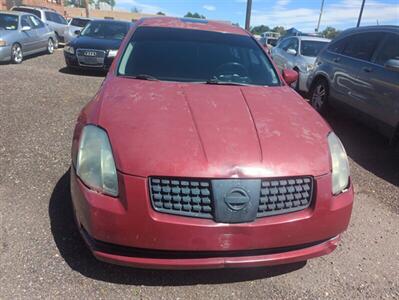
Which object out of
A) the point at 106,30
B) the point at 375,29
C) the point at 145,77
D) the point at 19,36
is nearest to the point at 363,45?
the point at 375,29

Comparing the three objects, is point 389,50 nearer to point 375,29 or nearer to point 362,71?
point 362,71

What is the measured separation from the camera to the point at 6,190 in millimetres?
3529

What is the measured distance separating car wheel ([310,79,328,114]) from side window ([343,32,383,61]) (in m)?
0.73

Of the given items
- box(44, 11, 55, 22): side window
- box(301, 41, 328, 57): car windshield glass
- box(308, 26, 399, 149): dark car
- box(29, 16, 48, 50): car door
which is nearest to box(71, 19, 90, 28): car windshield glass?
box(44, 11, 55, 22): side window

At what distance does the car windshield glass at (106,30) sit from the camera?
1111 cm

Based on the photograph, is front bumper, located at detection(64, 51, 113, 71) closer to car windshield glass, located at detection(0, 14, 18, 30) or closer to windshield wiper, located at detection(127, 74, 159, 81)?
car windshield glass, located at detection(0, 14, 18, 30)

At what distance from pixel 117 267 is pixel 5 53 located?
385 inches

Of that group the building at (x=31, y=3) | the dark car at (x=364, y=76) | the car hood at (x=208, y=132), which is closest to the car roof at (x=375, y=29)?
the dark car at (x=364, y=76)

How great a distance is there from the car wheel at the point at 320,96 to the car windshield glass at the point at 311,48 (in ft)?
10.2

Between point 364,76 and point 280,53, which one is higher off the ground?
point 364,76

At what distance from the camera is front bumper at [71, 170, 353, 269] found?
2141mm

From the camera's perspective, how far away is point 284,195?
2270mm

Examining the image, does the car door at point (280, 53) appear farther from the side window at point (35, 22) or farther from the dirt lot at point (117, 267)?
the side window at point (35, 22)

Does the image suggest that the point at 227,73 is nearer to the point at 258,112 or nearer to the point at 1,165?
the point at 258,112
